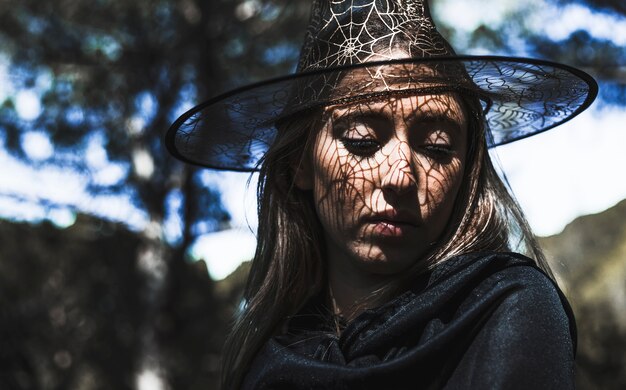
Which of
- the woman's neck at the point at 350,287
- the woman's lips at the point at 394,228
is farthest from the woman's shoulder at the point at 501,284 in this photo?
the woman's neck at the point at 350,287

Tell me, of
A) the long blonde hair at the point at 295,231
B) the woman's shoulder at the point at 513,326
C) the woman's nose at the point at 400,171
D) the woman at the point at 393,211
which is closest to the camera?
the woman's shoulder at the point at 513,326

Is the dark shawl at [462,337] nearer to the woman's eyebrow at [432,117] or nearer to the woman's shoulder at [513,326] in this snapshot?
the woman's shoulder at [513,326]

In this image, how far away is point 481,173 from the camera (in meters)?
1.95

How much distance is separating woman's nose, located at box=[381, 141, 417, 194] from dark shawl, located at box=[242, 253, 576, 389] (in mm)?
189

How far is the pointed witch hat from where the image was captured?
1758 millimetres

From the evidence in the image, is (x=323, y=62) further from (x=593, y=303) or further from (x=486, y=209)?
(x=593, y=303)

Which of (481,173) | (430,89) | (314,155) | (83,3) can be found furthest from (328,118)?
(83,3)

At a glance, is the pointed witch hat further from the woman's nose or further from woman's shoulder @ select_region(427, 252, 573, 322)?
woman's shoulder @ select_region(427, 252, 573, 322)

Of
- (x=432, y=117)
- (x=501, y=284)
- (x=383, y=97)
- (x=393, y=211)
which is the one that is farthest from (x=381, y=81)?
(x=501, y=284)

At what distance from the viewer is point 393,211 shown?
176 centimetres

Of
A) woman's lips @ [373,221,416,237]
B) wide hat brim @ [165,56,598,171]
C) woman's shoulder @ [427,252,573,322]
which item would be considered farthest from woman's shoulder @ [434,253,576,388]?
wide hat brim @ [165,56,598,171]

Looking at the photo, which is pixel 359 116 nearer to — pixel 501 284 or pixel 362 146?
pixel 362 146

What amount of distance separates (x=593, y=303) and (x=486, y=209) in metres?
8.13

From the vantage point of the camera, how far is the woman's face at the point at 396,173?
1.76 m
